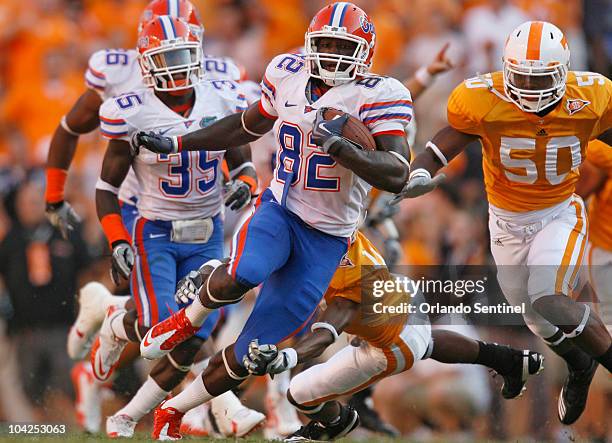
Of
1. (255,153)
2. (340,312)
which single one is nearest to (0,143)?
(255,153)

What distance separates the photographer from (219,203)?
25.5 ft

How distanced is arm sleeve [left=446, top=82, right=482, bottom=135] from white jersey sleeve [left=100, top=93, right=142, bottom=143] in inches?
68.1

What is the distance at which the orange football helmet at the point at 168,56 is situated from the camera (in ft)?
24.3

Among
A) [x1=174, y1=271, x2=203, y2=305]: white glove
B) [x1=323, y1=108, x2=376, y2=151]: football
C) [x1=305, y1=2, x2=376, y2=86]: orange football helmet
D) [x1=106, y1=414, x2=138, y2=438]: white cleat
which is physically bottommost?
[x1=106, y1=414, x2=138, y2=438]: white cleat

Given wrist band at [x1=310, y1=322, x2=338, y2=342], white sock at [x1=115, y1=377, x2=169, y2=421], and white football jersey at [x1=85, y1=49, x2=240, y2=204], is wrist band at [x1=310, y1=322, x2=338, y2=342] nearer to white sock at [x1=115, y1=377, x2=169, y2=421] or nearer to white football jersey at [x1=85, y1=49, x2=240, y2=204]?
white sock at [x1=115, y1=377, x2=169, y2=421]

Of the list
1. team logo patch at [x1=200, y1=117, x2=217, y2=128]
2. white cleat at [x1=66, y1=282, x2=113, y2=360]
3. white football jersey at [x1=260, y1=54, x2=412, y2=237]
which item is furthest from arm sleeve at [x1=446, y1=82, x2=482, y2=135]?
white cleat at [x1=66, y1=282, x2=113, y2=360]

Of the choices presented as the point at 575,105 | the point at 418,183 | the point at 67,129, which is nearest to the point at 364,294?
the point at 418,183

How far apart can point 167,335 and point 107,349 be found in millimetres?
1521

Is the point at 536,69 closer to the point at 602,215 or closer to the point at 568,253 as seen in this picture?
the point at 568,253

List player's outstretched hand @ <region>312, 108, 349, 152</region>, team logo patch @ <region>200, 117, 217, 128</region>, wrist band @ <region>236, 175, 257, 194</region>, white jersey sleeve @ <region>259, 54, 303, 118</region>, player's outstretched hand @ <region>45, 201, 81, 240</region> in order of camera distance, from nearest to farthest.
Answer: player's outstretched hand @ <region>312, 108, 349, 152</region> → white jersey sleeve @ <region>259, 54, 303, 118</region> → team logo patch @ <region>200, 117, 217, 128</region> → wrist band @ <region>236, 175, 257, 194</region> → player's outstretched hand @ <region>45, 201, 81, 240</region>

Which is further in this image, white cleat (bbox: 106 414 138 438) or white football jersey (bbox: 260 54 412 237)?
white cleat (bbox: 106 414 138 438)

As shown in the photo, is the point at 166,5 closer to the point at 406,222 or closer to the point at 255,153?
the point at 255,153

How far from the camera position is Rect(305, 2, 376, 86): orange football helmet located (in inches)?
256

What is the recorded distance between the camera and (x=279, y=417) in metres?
8.43
